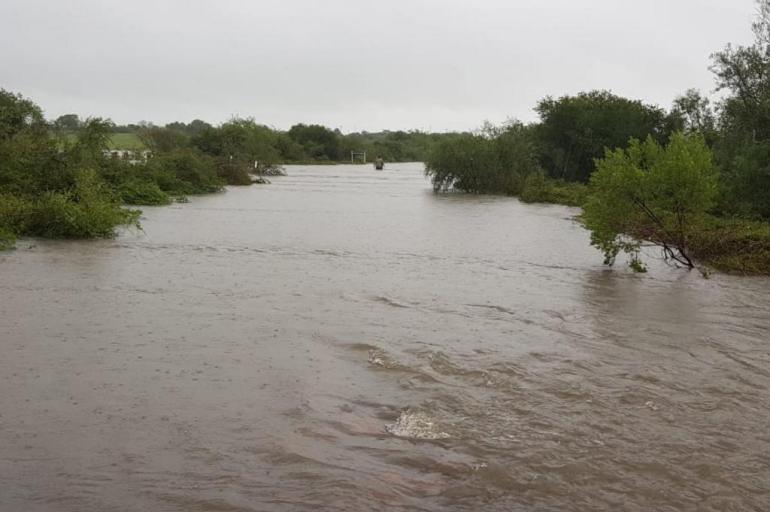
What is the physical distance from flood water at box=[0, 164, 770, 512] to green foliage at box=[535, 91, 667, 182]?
37167mm

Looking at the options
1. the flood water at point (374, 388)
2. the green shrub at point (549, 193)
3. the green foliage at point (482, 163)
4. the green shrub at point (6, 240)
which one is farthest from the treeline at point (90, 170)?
the green shrub at point (549, 193)

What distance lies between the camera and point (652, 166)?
17.6 meters

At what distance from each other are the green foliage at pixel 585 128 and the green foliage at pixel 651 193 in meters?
35.2

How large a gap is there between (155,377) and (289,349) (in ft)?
6.38


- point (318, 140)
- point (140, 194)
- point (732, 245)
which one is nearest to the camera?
point (732, 245)

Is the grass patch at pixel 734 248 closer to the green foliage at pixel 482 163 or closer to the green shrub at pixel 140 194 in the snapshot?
the green shrub at pixel 140 194

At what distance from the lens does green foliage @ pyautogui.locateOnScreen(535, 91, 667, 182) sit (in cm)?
5203

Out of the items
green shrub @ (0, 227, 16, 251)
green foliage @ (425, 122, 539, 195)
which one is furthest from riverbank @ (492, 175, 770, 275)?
green foliage @ (425, 122, 539, 195)

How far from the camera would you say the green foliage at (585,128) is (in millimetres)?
52031

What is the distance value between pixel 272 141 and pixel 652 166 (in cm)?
9609

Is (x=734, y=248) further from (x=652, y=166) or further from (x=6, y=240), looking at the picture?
(x=6, y=240)

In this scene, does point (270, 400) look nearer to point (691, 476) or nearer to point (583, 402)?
point (583, 402)

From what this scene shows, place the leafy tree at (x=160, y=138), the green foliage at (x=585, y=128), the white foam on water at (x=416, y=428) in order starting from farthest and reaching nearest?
1. the leafy tree at (x=160, y=138)
2. the green foliage at (x=585, y=128)
3. the white foam on water at (x=416, y=428)

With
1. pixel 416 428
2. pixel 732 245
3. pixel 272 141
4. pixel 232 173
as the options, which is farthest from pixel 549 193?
pixel 272 141
